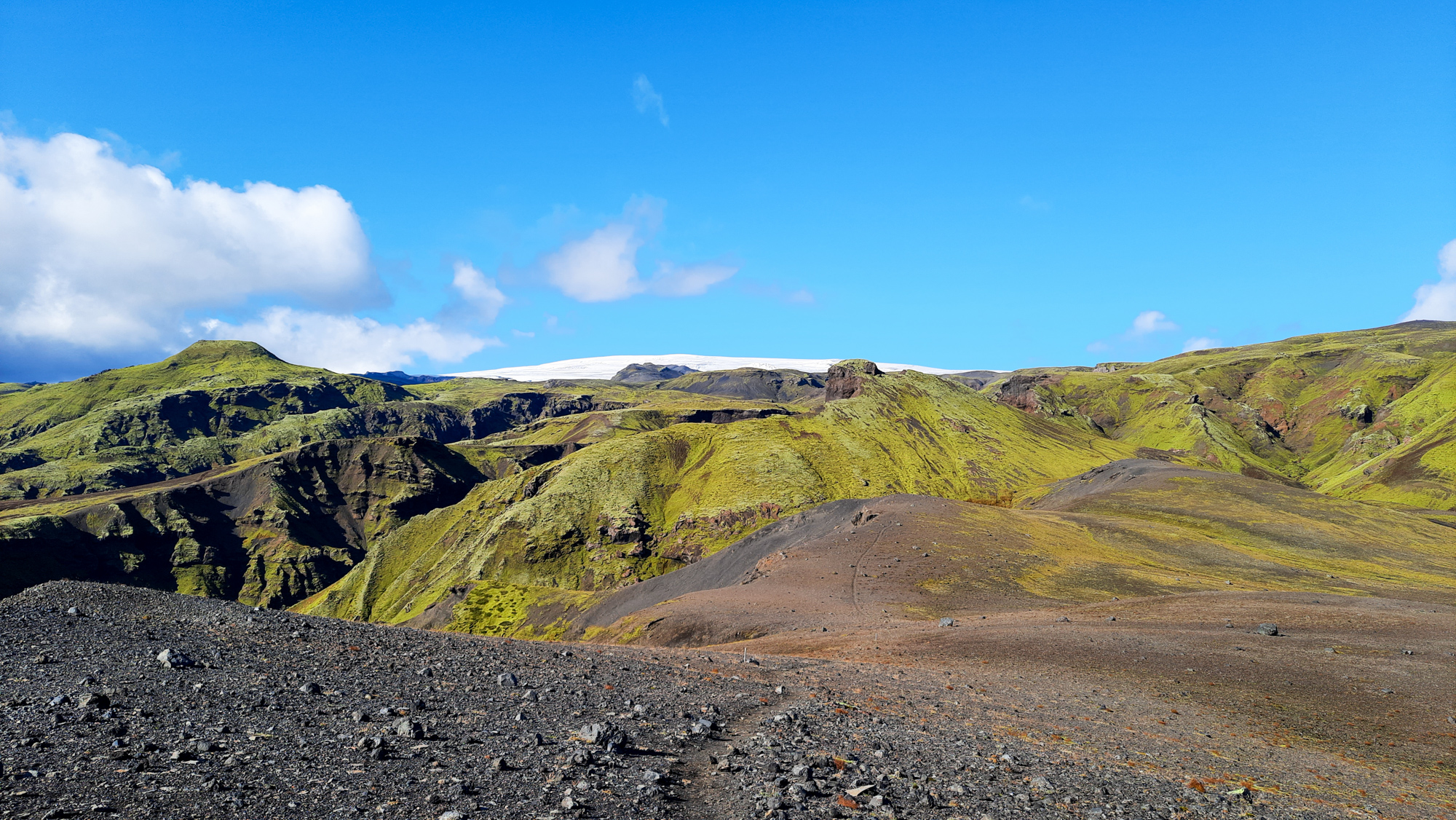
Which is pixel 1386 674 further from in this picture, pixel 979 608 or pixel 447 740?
pixel 447 740

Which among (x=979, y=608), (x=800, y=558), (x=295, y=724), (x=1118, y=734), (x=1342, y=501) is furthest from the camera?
(x=1342, y=501)

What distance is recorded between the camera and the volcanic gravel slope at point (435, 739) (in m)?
12.6

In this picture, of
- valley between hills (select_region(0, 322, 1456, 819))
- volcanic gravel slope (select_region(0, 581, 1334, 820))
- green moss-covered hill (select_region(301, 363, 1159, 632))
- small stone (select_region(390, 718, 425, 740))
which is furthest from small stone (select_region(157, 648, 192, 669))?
green moss-covered hill (select_region(301, 363, 1159, 632))

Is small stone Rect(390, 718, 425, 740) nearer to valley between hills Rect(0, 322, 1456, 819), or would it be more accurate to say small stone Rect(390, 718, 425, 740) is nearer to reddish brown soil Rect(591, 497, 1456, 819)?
valley between hills Rect(0, 322, 1456, 819)

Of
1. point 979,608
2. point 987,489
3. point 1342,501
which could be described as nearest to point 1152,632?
point 979,608

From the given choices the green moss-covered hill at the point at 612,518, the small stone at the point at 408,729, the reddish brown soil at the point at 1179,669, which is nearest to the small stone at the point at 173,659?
the small stone at the point at 408,729

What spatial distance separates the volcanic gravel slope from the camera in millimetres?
12602

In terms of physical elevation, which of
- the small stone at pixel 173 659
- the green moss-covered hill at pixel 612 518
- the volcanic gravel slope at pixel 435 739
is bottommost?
the green moss-covered hill at pixel 612 518

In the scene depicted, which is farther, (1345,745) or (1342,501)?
(1342,501)

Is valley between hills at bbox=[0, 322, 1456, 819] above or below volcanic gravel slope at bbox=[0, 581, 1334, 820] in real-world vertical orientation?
below

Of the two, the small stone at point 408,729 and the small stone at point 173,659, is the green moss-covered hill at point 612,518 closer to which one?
the small stone at point 173,659

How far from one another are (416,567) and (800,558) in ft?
457

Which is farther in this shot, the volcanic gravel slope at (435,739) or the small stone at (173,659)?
the small stone at (173,659)

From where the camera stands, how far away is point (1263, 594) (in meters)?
54.4
